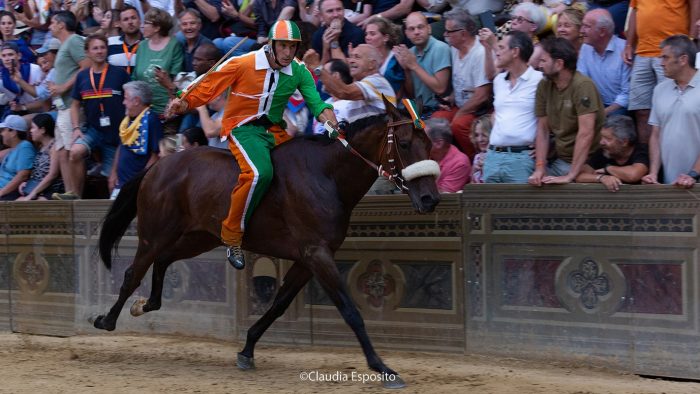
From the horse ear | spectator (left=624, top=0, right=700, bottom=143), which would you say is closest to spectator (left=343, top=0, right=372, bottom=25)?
spectator (left=624, top=0, right=700, bottom=143)

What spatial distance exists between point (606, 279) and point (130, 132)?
5.50m

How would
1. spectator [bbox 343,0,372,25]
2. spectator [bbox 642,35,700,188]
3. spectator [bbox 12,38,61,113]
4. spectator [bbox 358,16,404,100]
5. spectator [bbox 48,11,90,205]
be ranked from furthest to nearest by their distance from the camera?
1. spectator [bbox 12,38,61,113]
2. spectator [bbox 48,11,90,205]
3. spectator [bbox 343,0,372,25]
4. spectator [bbox 358,16,404,100]
5. spectator [bbox 642,35,700,188]

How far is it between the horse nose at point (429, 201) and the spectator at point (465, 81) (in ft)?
6.69

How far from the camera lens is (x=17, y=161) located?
1231 cm

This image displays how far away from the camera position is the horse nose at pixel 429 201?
748cm

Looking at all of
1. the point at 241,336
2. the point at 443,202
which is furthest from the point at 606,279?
the point at 241,336

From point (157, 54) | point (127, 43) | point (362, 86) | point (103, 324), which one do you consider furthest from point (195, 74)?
point (103, 324)

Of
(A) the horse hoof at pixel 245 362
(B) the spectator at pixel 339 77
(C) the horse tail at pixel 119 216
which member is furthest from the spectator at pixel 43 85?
(A) the horse hoof at pixel 245 362

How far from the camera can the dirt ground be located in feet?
24.7

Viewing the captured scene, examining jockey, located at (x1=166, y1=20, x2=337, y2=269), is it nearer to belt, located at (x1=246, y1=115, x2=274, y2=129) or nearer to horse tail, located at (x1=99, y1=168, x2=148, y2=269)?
belt, located at (x1=246, y1=115, x2=274, y2=129)

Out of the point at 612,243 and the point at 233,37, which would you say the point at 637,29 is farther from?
the point at 233,37

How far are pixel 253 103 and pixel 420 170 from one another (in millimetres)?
1746

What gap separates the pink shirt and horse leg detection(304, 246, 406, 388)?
156 centimetres

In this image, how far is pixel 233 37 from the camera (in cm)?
1184
